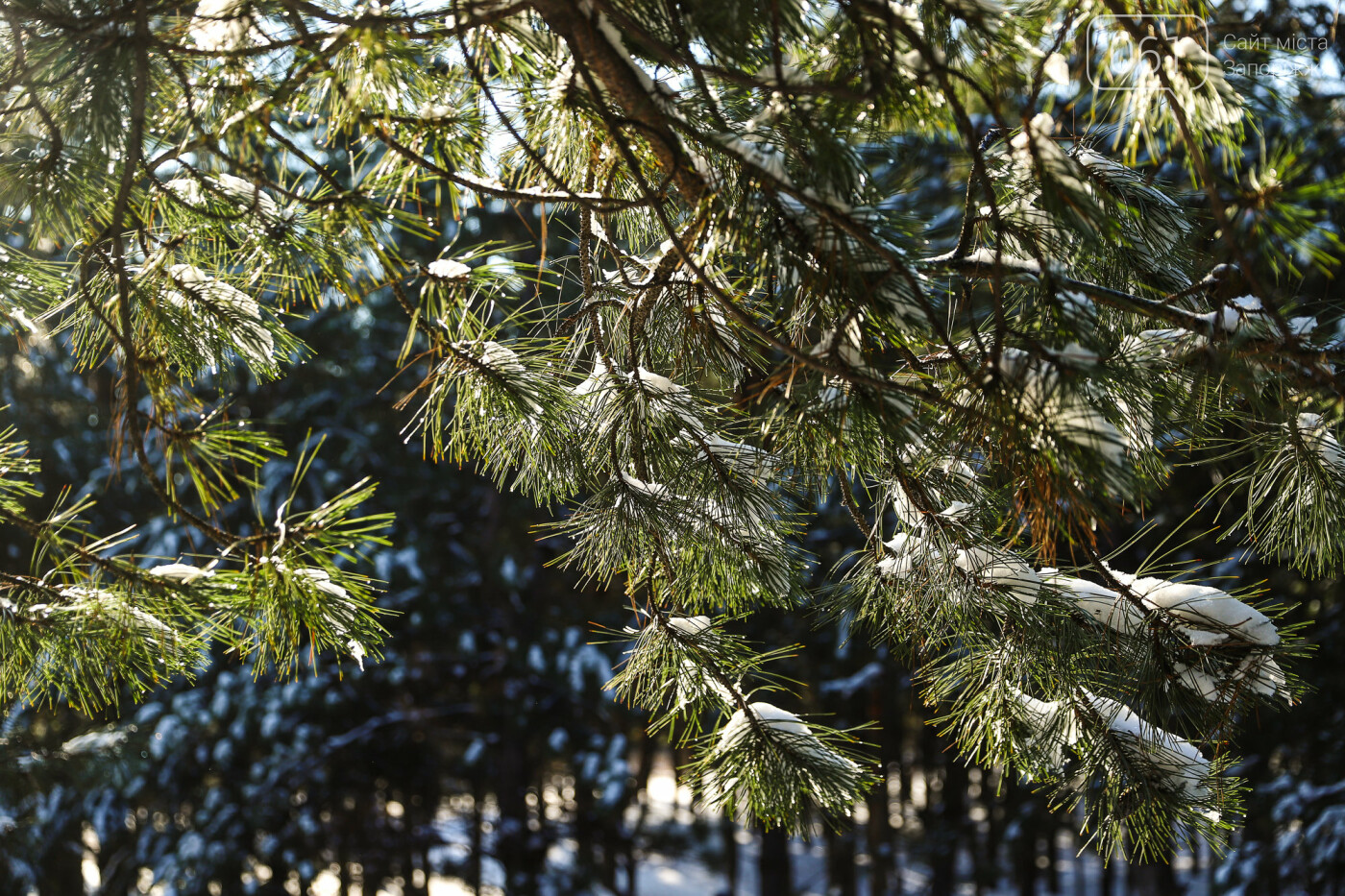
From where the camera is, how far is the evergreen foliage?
108 cm

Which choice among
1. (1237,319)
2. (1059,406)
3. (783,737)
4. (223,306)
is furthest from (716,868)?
(1059,406)

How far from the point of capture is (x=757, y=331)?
1.09m

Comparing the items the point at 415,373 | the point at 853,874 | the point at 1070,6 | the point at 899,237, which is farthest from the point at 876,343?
the point at 853,874

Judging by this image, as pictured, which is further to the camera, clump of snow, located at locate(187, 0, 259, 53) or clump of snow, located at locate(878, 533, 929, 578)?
clump of snow, located at locate(878, 533, 929, 578)

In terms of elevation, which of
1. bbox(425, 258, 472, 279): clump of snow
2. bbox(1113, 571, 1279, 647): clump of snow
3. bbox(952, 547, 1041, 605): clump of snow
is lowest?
bbox(1113, 571, 1279, 647): clump of snow

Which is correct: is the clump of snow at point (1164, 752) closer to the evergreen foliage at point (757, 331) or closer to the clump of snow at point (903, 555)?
the evergreen foliage at point (757, 331)

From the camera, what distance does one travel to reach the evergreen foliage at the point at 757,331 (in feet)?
3.53

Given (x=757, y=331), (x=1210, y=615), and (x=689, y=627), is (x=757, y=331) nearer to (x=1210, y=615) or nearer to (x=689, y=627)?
(x=689, y=627)

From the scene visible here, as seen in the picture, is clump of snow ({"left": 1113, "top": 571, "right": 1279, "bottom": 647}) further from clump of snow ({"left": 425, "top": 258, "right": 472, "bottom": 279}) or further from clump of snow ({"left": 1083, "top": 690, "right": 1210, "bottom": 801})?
clump of snow ({"left": 425, "top": 258, "right": 472, "bottom": 279})

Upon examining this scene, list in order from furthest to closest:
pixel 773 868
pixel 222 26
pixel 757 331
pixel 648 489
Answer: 1. pixel 773 868
2. pixel 648 489
3. pixel 222 26
4. pixel 757 331

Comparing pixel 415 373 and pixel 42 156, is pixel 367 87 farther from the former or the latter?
pixel 415 373

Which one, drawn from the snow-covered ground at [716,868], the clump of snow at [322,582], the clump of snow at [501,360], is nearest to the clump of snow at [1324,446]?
the clump of snow at [501,360]

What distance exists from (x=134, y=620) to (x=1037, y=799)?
841 cm

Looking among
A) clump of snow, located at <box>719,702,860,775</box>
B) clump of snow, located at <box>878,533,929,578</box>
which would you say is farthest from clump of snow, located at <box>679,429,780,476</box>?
clump of snow, located at <box>719,702,860,775</box>
